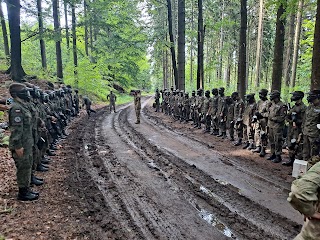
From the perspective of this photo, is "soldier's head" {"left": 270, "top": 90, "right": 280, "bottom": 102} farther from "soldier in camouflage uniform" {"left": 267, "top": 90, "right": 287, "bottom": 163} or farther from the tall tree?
the tall tree

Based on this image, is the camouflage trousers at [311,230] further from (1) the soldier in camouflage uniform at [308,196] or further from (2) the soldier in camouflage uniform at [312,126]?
(2) the soldier in camouflage uniform at [312,126]

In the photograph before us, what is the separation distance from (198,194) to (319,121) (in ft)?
12.0

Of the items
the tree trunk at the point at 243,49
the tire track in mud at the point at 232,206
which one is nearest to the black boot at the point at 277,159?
the tire track in mud at the point at 232,206

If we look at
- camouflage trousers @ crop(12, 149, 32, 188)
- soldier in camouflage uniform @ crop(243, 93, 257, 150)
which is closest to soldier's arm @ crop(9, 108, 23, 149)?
camouflage trousers @ crop(12, 149, 32, 188)

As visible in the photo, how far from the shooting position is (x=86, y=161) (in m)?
8.23

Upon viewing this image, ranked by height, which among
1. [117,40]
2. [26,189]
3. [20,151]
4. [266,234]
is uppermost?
[117,40]

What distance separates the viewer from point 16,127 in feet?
16.7

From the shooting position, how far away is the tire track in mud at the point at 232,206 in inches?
173

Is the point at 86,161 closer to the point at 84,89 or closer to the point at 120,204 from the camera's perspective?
the point at 120,204

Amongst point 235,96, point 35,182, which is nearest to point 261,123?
point 235,96

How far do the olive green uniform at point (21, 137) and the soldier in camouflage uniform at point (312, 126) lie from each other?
645 cm

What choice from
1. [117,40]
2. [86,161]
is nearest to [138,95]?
[86,161]

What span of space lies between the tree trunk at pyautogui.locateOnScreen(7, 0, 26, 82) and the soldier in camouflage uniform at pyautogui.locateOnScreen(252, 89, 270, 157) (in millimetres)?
11615

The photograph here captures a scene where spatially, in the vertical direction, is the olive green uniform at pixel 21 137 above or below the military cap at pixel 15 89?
below
